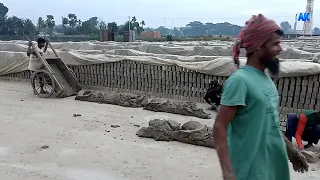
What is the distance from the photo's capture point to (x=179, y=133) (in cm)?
520

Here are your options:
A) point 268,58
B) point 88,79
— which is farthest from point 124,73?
point 268,58

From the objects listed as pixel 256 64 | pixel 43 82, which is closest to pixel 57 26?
pixel 43 82

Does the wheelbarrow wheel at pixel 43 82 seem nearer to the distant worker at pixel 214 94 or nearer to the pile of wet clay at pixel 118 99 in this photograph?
the pile of wet clay at pixel 118 99

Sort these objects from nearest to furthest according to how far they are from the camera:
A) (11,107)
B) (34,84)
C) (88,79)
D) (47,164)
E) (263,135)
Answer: (263,135), (47,164), (11,107), (34,84), (88,79)

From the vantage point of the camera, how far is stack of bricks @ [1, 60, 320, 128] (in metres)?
6.39

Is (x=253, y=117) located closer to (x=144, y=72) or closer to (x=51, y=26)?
(x=144, y=72)

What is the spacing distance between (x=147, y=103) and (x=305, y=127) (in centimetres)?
358

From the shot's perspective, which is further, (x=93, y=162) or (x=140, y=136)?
(x=140, y=136)

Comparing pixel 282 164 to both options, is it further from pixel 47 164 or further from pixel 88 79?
pixel 88 79

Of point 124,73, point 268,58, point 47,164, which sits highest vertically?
point 268,58

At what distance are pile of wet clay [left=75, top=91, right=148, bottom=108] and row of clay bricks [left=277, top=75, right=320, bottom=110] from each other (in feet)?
9.29

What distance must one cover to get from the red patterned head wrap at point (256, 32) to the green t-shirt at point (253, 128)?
0.40 ft

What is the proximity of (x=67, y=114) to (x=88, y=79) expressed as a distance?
3.04m

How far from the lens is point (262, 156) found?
1.79 m
